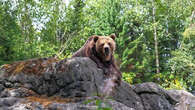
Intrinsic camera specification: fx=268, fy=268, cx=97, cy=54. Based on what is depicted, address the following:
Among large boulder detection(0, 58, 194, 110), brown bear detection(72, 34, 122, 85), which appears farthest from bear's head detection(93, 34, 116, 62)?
large boulder detection(0, 58, 194, 110)

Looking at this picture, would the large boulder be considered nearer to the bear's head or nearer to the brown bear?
the brown bear

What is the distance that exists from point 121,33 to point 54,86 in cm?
1366

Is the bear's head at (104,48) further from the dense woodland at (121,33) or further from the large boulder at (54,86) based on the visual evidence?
the dense woodland at (121,33)

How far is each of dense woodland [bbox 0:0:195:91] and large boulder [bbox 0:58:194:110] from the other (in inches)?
423

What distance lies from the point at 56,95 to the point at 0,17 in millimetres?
15380

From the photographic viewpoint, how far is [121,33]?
60.7ft

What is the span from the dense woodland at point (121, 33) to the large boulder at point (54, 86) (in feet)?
35.3

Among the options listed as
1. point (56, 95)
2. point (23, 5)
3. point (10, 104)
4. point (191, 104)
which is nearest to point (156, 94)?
point (191, 104)

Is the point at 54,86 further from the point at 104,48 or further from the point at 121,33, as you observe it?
the point at 121,33

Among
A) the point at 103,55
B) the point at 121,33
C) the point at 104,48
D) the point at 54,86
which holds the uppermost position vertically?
the point at 121,33

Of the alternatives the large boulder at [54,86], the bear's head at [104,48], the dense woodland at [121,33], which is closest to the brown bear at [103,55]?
the bear's head at [104,48]

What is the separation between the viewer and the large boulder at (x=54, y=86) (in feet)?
15.5

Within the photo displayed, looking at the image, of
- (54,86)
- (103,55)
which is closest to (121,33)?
(103,55)

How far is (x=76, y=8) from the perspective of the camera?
24500mm
